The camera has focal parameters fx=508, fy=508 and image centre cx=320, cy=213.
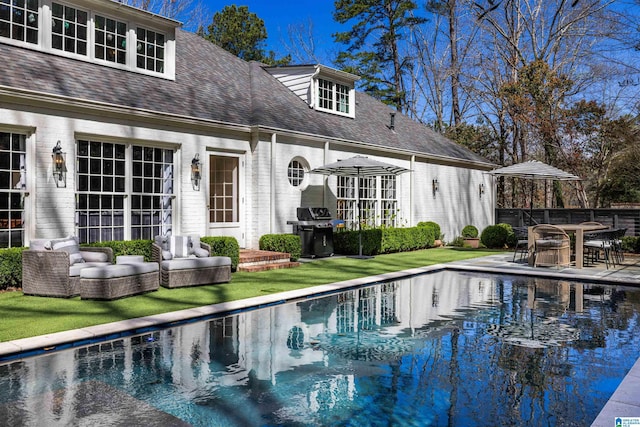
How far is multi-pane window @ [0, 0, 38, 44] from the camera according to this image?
9707mm

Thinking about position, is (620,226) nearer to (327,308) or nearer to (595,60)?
(595,60)

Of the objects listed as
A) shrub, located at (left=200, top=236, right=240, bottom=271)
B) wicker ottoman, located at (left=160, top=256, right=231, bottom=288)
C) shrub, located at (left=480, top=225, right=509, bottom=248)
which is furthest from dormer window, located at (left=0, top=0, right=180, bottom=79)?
shrub, located at (left=480, top=225, right=509, bottom=248)

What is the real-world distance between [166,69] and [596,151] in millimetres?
19391

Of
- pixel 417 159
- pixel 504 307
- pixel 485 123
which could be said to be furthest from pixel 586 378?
pixel 485 123

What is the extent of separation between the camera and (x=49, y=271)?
306 inches

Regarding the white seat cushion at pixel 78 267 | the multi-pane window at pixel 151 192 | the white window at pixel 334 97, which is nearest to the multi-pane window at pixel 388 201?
the white window at pixel 334 97

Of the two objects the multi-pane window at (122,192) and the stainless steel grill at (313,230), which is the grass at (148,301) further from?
the multi-pane window at (122,192)

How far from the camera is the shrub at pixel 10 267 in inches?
325

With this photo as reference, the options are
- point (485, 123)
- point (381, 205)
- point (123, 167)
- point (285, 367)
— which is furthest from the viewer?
point (485, 123)

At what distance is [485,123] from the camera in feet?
94.2

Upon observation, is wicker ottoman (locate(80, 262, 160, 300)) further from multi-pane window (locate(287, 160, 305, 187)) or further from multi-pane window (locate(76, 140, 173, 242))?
multi-pane window (locate(287, 160, 305, 187))

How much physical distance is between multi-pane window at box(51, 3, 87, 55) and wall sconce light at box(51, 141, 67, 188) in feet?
8.73

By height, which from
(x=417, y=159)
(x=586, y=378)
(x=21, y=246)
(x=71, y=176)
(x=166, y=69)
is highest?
(x=166, y=69)

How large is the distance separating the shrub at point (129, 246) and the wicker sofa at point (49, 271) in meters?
1.43
